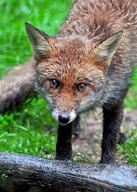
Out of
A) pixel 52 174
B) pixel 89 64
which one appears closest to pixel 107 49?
pixel 89 64

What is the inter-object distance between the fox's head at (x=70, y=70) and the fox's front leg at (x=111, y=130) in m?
0.50

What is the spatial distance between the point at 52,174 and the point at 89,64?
1.48 metres

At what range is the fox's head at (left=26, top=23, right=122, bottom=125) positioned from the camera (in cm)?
420

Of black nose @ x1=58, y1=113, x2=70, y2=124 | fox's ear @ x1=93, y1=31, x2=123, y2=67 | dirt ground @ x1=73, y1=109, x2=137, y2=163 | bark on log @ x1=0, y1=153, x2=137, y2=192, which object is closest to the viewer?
bark on log @ x1=0, y1=153, x2=137, y2=192

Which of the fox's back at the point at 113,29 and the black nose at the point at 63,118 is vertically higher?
the fox's back at the point at 113,29

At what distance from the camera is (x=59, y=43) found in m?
4.63

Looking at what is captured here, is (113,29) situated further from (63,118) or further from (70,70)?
(63,118)

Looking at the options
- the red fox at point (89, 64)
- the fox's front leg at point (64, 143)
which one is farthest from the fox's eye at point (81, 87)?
the fox's front leg at point (64, 143)

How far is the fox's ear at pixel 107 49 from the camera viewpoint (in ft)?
14.3

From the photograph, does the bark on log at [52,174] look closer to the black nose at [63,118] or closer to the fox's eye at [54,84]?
the black nose at [63,118]

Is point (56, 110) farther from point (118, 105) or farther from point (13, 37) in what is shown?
point (13, 37)

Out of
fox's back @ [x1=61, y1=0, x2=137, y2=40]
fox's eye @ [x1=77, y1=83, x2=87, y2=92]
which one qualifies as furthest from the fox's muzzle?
fox's back @ [x1=61, y1=0, x2=137, y2=40]

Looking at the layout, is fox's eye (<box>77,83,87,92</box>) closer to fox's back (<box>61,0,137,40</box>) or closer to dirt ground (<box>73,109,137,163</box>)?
fox's back (<box>61,0,137,40</box>)

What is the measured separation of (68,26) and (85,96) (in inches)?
55.3
